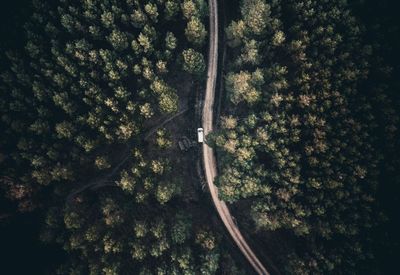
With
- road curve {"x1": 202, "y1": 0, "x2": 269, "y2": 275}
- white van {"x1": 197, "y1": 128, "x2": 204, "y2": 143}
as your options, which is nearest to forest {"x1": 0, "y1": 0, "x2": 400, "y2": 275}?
white van {"x1": 197, "y1": 128, "x2": 204, "y2": 143}

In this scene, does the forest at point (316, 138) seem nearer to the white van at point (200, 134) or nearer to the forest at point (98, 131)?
the white van at point (200, 134)

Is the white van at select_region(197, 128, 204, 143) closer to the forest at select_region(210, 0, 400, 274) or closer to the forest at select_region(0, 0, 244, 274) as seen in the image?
the forest at select_region(210, 0, 400, 274)

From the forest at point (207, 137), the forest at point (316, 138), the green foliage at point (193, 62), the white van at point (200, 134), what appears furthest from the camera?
the white van at point (200, 134)

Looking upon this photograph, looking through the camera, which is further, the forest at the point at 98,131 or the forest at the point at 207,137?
the forest at the point at 207,137

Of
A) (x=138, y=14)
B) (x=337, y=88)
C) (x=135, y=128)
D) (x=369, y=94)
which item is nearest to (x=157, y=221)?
(x=135, y=128)

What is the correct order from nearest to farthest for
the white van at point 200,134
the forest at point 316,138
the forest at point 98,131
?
the forest at point 98,131
the forest at point 316,138
the white van at point 200,134

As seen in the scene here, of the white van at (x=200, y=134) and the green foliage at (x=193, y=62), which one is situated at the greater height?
the green foliage at (x=193, y=62)

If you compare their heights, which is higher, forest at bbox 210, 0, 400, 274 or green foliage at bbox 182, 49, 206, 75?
green foliage at bbox 182, 49, 206, 75

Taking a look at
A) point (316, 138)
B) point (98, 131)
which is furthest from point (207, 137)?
point (98, 131)

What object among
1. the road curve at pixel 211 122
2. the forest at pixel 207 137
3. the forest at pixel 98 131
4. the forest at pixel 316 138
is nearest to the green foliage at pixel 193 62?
the forest at pixel 98 131
